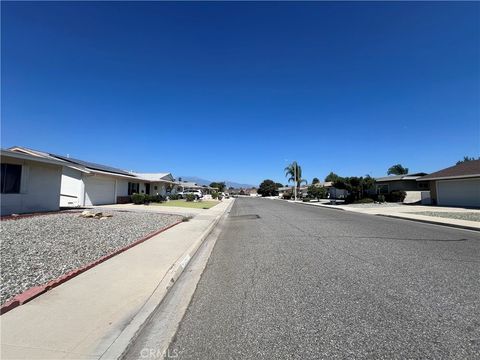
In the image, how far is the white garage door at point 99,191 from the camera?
25.2 metres

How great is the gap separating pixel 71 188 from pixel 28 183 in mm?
9621

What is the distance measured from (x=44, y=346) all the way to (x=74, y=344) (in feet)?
1.00

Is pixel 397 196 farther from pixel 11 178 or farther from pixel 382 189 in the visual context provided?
pixel 11 178

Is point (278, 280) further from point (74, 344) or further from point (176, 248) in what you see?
point (176, 248)

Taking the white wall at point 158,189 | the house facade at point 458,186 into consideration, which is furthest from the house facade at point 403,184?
the white wall at point 158,189

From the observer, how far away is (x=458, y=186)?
29406mm

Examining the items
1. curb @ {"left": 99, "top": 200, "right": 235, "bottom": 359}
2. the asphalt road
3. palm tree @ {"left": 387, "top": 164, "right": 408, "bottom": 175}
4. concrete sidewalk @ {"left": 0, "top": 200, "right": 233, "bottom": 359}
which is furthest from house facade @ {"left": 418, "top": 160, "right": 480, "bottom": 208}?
palm tree @ {"left": 387, "top": 164, "right": 408, "bottom": 175}

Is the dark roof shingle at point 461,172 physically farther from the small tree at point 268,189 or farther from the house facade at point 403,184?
the small tree at point 268,189

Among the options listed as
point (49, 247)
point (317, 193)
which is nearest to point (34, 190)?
point (49, 247)

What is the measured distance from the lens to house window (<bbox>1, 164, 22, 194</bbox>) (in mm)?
13938

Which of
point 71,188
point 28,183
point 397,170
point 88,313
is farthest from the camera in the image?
point 397,170

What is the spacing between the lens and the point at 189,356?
3.20 meters

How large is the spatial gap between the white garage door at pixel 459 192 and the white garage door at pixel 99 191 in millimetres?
34769

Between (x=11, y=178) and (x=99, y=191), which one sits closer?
(x=11, y=178)
